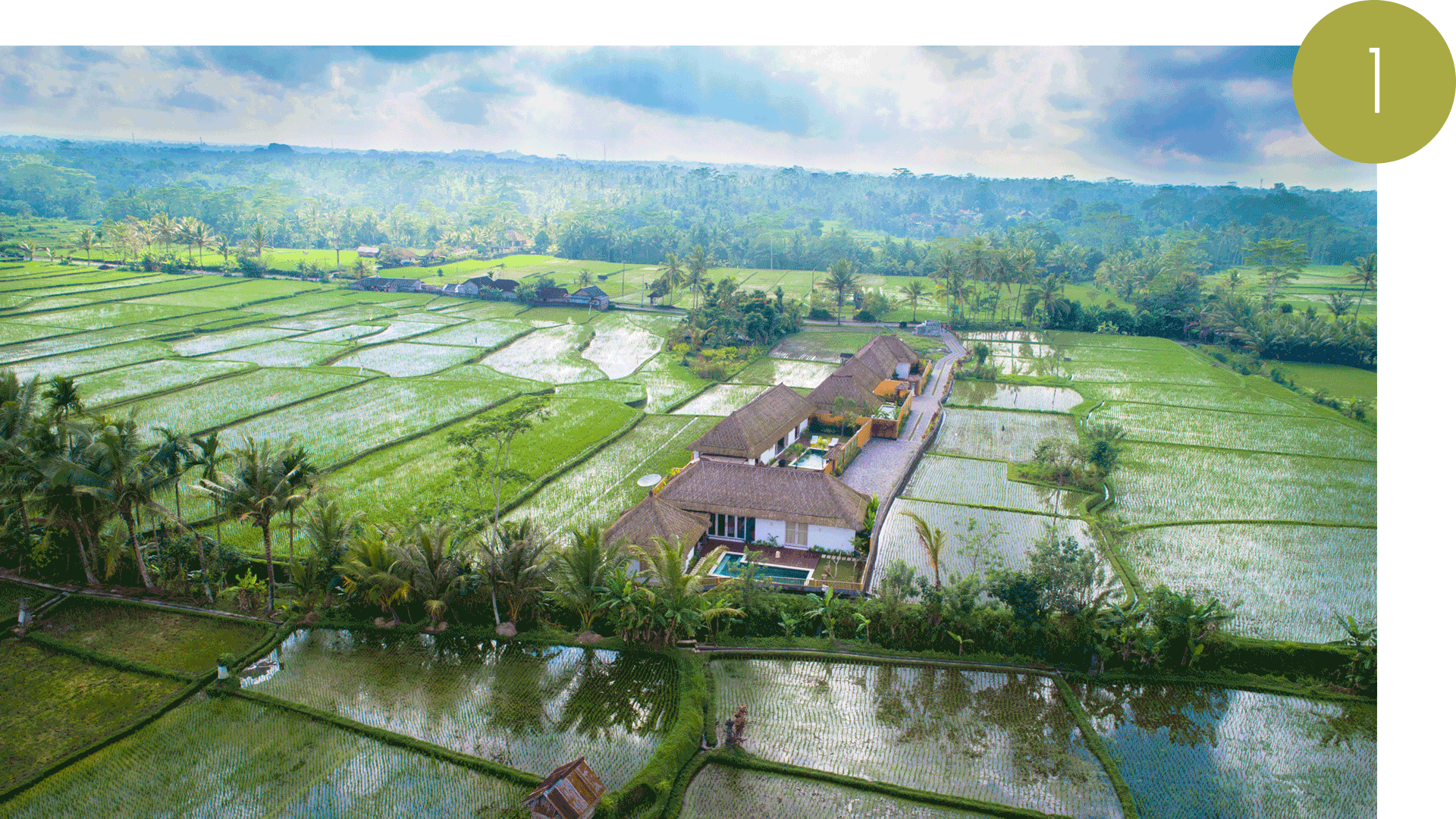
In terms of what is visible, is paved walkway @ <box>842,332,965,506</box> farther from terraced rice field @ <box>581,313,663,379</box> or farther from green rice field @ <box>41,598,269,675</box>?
green rice field @ <box>41,598,269,675</box>

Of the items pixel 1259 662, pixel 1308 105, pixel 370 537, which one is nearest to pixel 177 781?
pixel 370 537

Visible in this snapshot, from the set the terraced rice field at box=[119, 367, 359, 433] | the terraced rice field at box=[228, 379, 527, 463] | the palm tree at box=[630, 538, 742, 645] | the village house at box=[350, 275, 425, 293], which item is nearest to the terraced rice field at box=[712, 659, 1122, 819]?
the palm tree at box=[630, 538, 742, 645]

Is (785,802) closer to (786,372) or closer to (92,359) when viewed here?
(786,372)

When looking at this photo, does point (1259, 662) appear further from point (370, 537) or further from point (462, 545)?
point (370, 537)

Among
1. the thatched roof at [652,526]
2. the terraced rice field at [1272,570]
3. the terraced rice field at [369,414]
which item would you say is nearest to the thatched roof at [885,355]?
the terraced rice field at [1272,570]

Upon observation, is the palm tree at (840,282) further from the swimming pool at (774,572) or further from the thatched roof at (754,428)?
the swimming pool at (774,572)

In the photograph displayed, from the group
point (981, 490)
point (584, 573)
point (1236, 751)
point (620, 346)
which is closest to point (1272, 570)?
point (981, 490)
